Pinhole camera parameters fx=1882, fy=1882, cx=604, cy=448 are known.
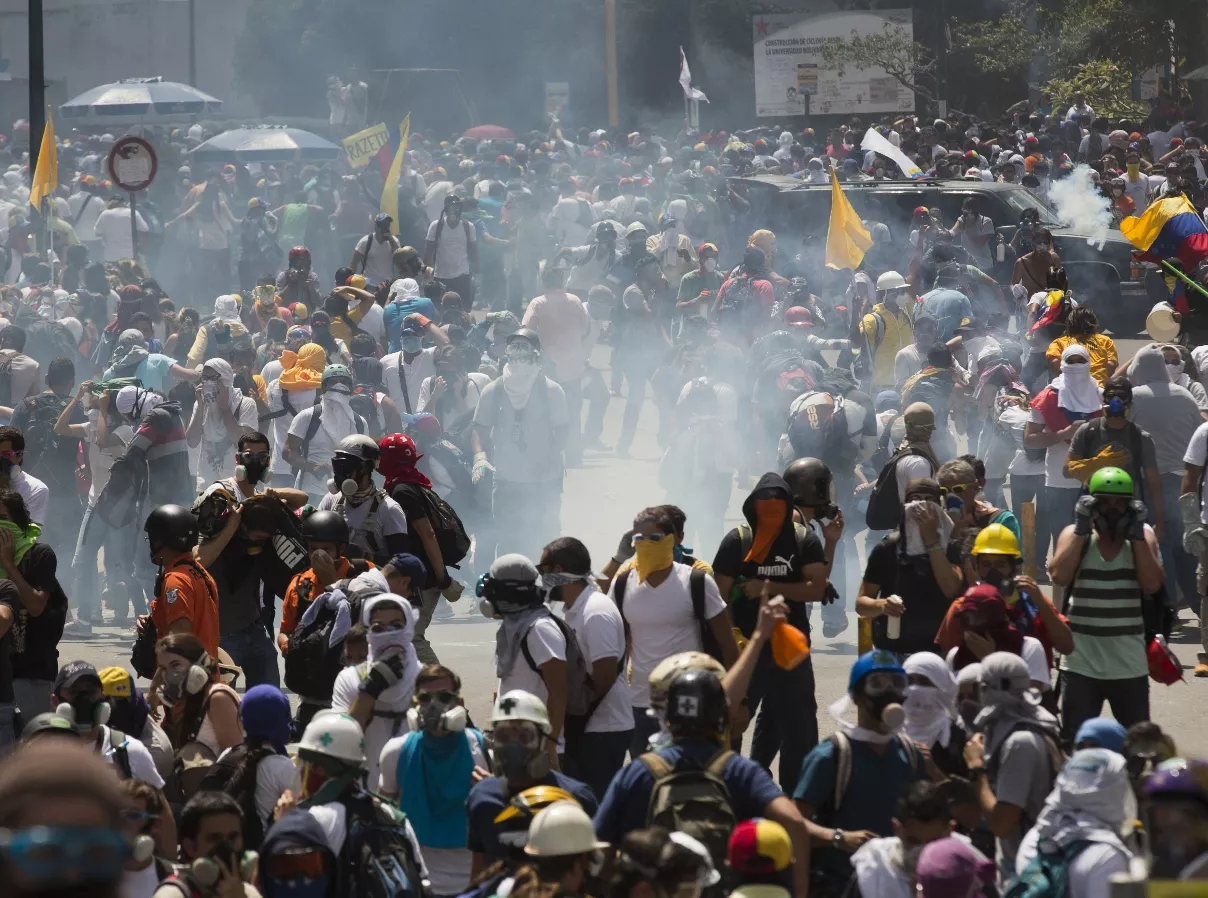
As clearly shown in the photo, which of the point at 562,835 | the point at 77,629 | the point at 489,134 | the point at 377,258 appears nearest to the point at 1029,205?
the point at 377,258

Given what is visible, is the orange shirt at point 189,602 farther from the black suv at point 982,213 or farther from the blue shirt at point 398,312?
the black suv at point 982,213

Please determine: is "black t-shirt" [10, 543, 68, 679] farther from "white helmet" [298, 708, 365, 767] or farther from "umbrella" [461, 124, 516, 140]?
"umbrella" [461, 124, 516, 140]

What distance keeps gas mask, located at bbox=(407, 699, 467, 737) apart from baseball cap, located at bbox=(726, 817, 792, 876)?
135cm

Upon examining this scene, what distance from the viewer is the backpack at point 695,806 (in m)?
4.73

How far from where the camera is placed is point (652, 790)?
4.86 metres

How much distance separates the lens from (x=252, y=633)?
8195 millimetres

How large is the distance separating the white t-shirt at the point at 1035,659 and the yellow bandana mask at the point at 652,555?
1.30 metres

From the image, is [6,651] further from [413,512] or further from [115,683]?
[413,512]

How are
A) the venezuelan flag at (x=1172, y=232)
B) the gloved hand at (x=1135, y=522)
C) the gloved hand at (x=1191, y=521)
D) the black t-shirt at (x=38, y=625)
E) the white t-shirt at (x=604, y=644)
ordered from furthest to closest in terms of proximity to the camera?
the venezuelan flag at (x=1172, y=232)
the gloved hand at (x=1191, y=521)
the gloved hand at (x=1135, y=522)
the black t-shirt at (x=38, y=625)
the white t-shirt at (x=604, y=644)

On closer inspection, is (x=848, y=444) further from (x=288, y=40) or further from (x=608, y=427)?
(x=288, y=40)

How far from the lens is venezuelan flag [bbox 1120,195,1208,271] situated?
1290cm

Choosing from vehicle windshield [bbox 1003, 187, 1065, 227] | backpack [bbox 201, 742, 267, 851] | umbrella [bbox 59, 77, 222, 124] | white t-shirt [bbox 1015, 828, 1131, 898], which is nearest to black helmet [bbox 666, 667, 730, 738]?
white t-shirt [bbox 1015, 828, 1131, 898]

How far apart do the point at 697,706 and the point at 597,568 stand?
Result: 25.4 ft

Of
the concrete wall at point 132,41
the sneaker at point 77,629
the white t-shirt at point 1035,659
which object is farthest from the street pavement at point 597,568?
the concrete wall at point 132,41
